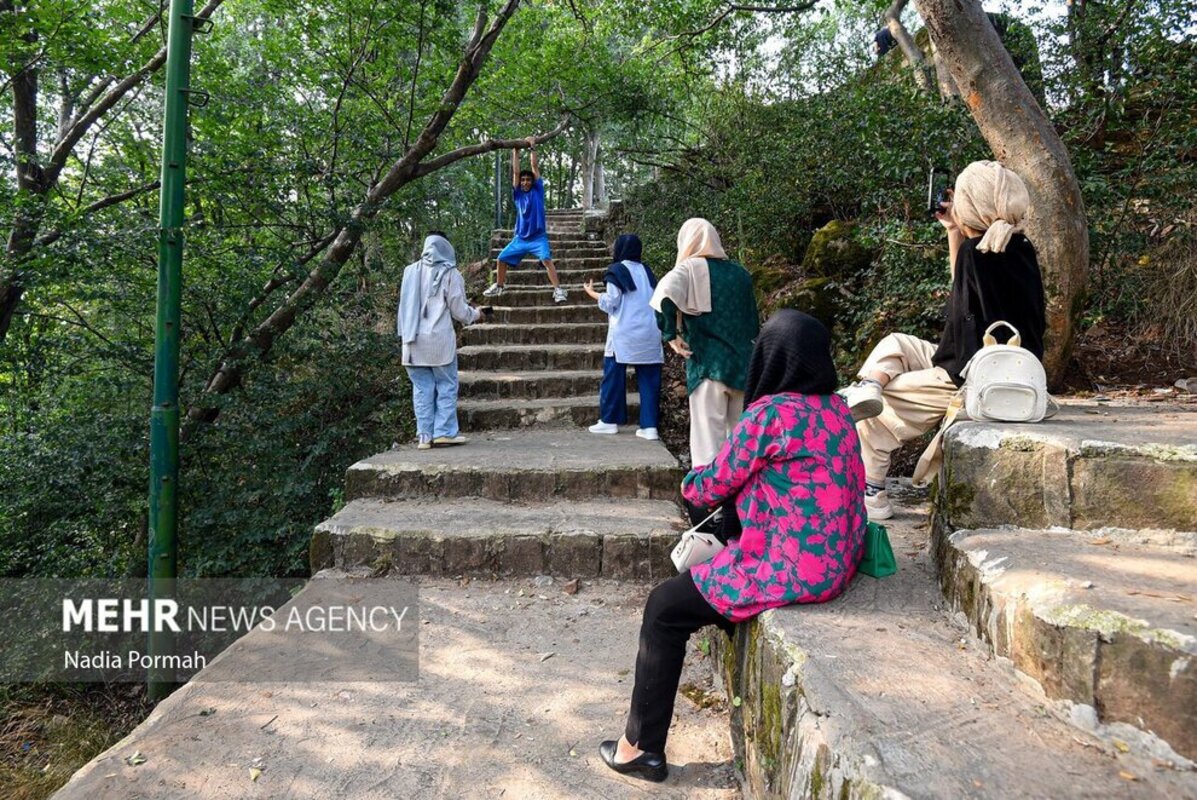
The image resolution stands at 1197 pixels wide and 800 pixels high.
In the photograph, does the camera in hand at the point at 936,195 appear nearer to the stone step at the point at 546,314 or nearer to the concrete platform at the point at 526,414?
the concrete platform at the point at 526,414

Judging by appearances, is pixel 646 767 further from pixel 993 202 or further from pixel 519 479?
pixel 993 202

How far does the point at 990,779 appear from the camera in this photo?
1.22 meters

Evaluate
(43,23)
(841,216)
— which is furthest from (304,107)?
(841,216)

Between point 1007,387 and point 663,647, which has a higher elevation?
point 1007,387

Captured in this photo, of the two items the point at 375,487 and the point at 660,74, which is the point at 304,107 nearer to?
the point at 375,487

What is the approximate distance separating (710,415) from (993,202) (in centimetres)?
179

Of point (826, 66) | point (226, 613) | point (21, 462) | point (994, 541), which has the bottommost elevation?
point (226, 613)

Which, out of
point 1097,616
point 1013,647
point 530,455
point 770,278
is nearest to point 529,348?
point 530,455

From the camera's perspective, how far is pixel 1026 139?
12.0 feet

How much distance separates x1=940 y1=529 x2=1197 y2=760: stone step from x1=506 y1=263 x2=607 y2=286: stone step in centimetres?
759

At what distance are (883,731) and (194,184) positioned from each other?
644 cm

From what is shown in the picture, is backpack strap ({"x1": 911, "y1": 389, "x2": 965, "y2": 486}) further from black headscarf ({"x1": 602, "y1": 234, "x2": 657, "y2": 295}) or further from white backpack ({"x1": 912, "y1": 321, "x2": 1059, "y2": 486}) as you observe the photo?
black headscarf ({"x1": 602, "y1": 234, "x2": 657, "y2": 295})

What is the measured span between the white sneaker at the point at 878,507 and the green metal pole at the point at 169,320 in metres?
3.97

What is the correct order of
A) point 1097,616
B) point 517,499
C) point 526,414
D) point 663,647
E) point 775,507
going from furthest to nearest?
point 526,414 → point 517,499 → point 663,647 → point 775,507 → point 1097,616
